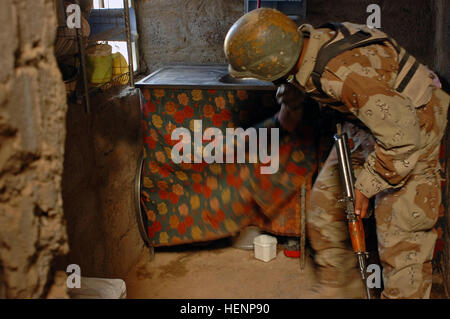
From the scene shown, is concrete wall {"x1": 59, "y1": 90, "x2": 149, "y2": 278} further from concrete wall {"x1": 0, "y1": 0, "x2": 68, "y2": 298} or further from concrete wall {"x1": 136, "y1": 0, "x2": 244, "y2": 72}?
concrete wall {"x1": 0, "y1": 0, "x2": 68, "y2": 298}

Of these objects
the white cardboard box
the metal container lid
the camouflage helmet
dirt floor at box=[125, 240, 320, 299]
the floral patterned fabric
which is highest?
the camouflage helmet

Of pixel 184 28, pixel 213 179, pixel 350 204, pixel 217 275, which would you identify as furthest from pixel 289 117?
pixel 184 28

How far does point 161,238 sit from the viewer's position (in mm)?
2760

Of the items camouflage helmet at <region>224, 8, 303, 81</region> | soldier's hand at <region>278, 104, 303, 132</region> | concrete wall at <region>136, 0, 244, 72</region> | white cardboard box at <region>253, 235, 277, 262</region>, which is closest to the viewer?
camouflage helmet at <region>224, 8, 303, 81</region>

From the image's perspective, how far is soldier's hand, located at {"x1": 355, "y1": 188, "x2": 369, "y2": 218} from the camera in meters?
1.84

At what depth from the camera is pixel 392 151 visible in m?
1.69

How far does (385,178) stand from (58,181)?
1201mm

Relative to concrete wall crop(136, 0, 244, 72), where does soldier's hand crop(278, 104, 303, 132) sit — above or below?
below

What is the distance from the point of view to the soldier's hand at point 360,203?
1.84 meters

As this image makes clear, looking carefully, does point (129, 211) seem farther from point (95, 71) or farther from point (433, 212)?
point (433, 212)

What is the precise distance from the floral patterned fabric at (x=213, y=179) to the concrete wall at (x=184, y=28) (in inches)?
28.1

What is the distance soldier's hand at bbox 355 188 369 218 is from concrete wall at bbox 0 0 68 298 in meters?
1.17

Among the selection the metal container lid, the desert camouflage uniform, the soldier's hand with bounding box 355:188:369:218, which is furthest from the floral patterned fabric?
the soldier's hand with bounding box 355:188:369:218

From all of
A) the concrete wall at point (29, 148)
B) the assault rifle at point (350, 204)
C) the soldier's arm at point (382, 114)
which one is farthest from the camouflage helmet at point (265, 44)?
the concrete wall at point (29, 148)
